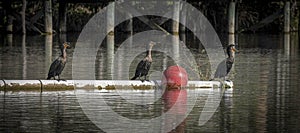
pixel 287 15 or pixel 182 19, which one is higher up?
pixel 287 15

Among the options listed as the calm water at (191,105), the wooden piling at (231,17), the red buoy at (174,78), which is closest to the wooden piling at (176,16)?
the wooden piling at (231,17)

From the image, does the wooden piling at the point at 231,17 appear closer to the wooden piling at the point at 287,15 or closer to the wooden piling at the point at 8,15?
the wooden piling at the point at 287,15

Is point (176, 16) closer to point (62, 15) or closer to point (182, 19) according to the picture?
point (62, 15)

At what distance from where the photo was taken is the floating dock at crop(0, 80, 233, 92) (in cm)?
2328

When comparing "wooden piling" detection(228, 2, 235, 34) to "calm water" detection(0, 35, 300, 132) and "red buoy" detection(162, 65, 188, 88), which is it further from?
"red buoy" detection(162, 65, 188, 88)

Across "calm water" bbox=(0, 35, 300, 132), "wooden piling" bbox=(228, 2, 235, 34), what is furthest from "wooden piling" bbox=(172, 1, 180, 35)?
"calm water" bbox=(0, 35, 300, 132)

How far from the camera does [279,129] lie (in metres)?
17.3

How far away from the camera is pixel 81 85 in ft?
78.1

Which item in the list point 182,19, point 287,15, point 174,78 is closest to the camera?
point 174,78

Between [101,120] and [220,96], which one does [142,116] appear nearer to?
[101,120]

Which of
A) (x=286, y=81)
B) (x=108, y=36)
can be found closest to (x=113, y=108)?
(x=286, y=81)

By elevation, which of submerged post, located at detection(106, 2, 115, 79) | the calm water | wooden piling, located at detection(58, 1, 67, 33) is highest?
wooden piling, located at detection(58, 1, 67, 33)

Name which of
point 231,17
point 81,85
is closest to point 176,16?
point 231,17

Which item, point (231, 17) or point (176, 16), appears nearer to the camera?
point (176, 16)
